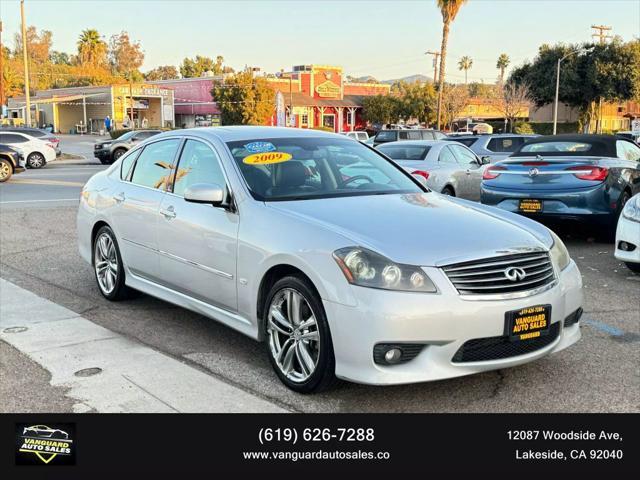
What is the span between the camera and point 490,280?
3.81m

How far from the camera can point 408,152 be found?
41.7 ft

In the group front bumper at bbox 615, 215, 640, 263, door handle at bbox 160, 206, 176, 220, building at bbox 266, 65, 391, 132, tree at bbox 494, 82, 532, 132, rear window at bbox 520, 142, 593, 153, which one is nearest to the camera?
door handle at bbox 160, 206, 176, 220

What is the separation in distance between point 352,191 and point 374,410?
5.50 ft

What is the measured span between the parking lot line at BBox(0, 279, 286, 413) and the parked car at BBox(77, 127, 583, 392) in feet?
1.41

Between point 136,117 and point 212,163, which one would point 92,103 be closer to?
point 136,117

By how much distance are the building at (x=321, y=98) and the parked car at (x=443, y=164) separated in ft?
179

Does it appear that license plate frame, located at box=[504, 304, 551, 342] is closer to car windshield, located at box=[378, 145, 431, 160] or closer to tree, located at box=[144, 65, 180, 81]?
car windshield, located at box=[378, 145, 431, 160]

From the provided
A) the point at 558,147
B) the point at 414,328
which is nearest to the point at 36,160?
the point at 558,147

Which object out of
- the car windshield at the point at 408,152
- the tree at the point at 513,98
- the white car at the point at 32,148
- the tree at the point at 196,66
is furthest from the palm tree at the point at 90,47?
the car windshield at the point at 408,152

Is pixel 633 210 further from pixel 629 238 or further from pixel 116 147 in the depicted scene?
pixel 116 147

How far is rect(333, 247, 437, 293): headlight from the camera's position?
369 centimetres

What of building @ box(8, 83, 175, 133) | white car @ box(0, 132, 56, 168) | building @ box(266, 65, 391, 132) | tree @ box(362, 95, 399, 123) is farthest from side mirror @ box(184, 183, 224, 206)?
tree @ box(362, 95, 399, 123)

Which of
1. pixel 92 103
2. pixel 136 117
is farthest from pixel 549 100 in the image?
pixel 92 103

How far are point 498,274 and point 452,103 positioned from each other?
6752cm
